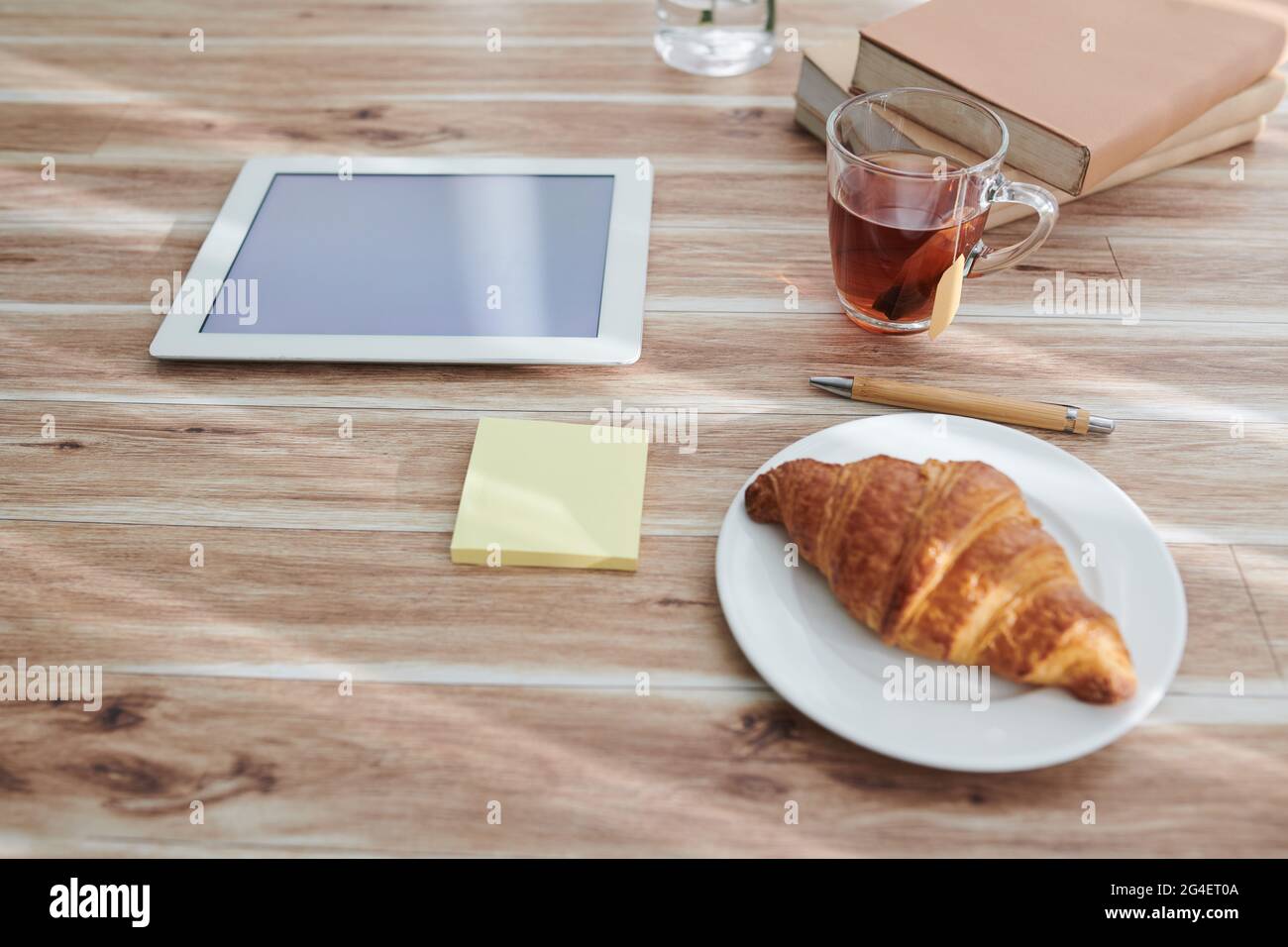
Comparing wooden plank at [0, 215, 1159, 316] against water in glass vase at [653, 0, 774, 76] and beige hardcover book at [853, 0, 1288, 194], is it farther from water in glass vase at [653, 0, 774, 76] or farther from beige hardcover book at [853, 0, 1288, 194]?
water in glass vase at [653, 0, 774, 76]

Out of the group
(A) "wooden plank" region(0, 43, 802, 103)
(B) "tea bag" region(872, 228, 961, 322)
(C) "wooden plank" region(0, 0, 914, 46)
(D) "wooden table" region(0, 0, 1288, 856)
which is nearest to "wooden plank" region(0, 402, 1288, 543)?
(D) "wooden table" region(0, 0, 1288, 856)

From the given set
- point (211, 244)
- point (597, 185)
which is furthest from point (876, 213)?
point (211, 244)

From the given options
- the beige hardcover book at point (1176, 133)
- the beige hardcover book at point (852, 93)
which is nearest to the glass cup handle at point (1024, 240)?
the beige hardcover book at point (1176, 133)

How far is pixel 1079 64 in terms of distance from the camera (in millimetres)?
944

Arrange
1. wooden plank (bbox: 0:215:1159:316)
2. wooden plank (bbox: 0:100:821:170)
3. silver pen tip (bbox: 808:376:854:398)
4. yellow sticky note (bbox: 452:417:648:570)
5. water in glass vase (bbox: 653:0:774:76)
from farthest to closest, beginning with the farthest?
water in glass vase (bbox: 653:0:774:76) < wooden plank (bbox: 0:100:821:170) < wooden plank (bbox: 0:215:1159:316) < silver pen tip (bbox: 808:376:854:398) < yellow sticky note (bbox: 452:417:648:570)

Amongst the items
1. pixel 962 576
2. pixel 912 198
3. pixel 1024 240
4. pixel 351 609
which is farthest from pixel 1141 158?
pixel 351 609

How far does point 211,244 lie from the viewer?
936 mm

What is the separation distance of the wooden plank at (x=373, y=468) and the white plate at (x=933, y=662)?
0.05 metres

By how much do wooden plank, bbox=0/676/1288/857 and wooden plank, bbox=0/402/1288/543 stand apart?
147mm

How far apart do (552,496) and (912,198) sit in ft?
1.17

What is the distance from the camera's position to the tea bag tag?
0.81 m

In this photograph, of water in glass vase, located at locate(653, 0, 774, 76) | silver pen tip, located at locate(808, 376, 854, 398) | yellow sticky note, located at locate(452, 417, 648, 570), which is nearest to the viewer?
yellow sticky note, located at locate(452, 417, 648, 570)

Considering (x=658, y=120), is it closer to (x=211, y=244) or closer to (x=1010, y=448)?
(x=211, y=244)
